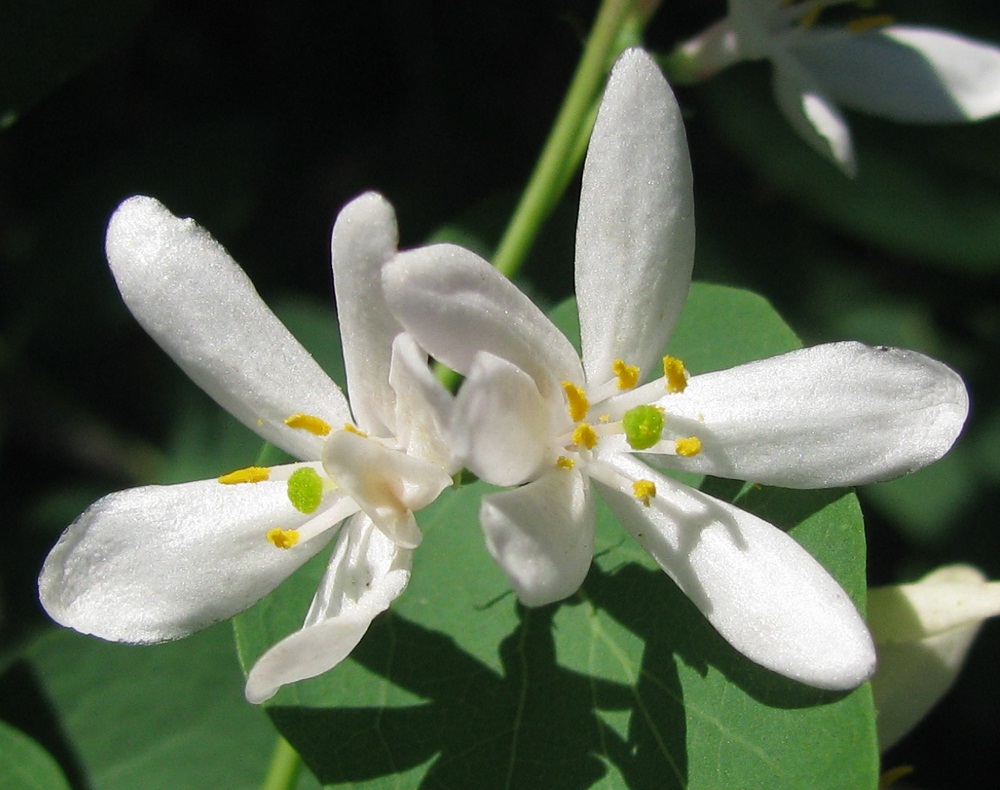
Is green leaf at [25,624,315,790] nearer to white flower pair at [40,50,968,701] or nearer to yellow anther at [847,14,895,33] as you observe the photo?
white flower pair at [40,50,968,701]

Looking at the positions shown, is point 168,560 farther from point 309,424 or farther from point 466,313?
point 466,313

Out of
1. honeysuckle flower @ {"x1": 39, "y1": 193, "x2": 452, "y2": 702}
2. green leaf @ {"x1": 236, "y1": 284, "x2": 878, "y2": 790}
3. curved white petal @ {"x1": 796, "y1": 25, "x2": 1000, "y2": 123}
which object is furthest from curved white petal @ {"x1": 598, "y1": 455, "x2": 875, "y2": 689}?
curved white petal @ {"x1": 796, "y1": 25, "x2": 1000, "y2": 123}

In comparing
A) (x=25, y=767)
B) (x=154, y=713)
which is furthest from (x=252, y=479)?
(x=154, y=713)

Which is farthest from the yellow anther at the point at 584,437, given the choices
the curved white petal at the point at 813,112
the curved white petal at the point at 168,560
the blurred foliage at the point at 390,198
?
the blurred foliage at the point at 390,198

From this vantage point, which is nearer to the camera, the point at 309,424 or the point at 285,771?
the point at 309,424

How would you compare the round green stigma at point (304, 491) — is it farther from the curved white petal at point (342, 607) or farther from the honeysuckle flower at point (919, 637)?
the honeysuckle flower at point (919, 637)
